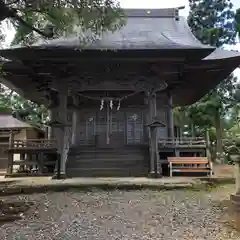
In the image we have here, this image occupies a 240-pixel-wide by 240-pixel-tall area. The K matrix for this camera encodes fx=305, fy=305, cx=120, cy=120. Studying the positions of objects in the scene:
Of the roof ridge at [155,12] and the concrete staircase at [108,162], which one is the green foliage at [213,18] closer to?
the roof ridge at [155,12]

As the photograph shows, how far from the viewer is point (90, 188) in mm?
8203

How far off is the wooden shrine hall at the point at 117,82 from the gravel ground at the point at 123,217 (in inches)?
133

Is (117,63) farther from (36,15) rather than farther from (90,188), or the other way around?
(90,188)

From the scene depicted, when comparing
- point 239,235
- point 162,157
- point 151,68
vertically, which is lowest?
point 239,235

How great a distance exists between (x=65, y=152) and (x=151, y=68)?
14.2ft

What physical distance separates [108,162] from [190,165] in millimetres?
3125

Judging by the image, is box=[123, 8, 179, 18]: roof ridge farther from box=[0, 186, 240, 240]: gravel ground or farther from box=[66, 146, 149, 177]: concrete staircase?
box=[0, 186, 240, 240]: gravel ground

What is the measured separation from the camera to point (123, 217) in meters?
5.43

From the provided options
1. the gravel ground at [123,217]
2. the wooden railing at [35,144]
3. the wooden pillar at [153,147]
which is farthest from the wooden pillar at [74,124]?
the gravel ground at [123,217]

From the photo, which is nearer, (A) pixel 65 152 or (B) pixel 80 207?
(B) pixel 80 207

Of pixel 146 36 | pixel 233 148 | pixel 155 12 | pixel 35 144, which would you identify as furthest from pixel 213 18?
pixel 233 148

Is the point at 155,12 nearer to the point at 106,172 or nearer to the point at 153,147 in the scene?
the point at 153,147

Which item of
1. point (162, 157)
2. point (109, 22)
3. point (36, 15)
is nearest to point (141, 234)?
point (109, 22)

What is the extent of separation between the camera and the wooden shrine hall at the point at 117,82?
10266 millimetres
